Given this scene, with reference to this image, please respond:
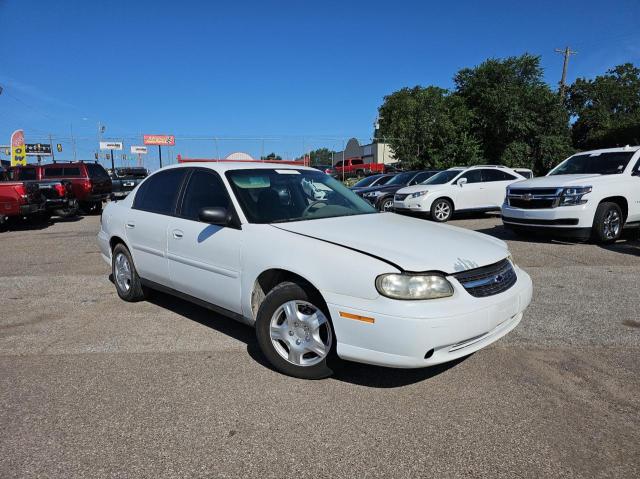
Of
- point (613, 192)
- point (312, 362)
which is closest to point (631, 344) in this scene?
point (312, 362)

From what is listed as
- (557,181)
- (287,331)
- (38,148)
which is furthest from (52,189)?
(38,148)

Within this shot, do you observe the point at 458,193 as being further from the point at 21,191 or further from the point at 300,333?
the point at 21,191

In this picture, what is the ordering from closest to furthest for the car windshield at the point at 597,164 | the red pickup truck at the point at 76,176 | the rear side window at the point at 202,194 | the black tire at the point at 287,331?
1. the black tire at the point at 287,331
2. the rear side window at the point at 202,194
3. the car windshield at the point at 597,164
4. the red pickup truck at the point at 76,176

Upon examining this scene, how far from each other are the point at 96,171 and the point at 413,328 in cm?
1792

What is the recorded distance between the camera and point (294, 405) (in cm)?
299

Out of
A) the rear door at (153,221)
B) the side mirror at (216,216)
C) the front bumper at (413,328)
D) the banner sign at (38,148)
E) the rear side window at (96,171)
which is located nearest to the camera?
the front bumper at (413,328)

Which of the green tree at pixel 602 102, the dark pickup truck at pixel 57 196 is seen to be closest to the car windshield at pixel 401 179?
the dark pickup truck at pixel 57 196

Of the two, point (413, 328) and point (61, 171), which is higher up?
point (61, 171)

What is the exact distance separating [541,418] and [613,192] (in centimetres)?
712

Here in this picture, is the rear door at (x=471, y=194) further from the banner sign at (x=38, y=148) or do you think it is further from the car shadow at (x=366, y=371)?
the banner sign at (x=38, y=148)

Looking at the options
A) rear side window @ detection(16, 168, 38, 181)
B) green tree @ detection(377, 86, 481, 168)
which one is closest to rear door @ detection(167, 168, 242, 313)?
rear side window @ detection(16, 168, 38, 181)

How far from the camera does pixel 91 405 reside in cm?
302

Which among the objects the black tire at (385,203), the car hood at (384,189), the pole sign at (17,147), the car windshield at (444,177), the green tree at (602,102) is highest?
the green tree at (602,102)

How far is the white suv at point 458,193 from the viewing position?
12766 mm
